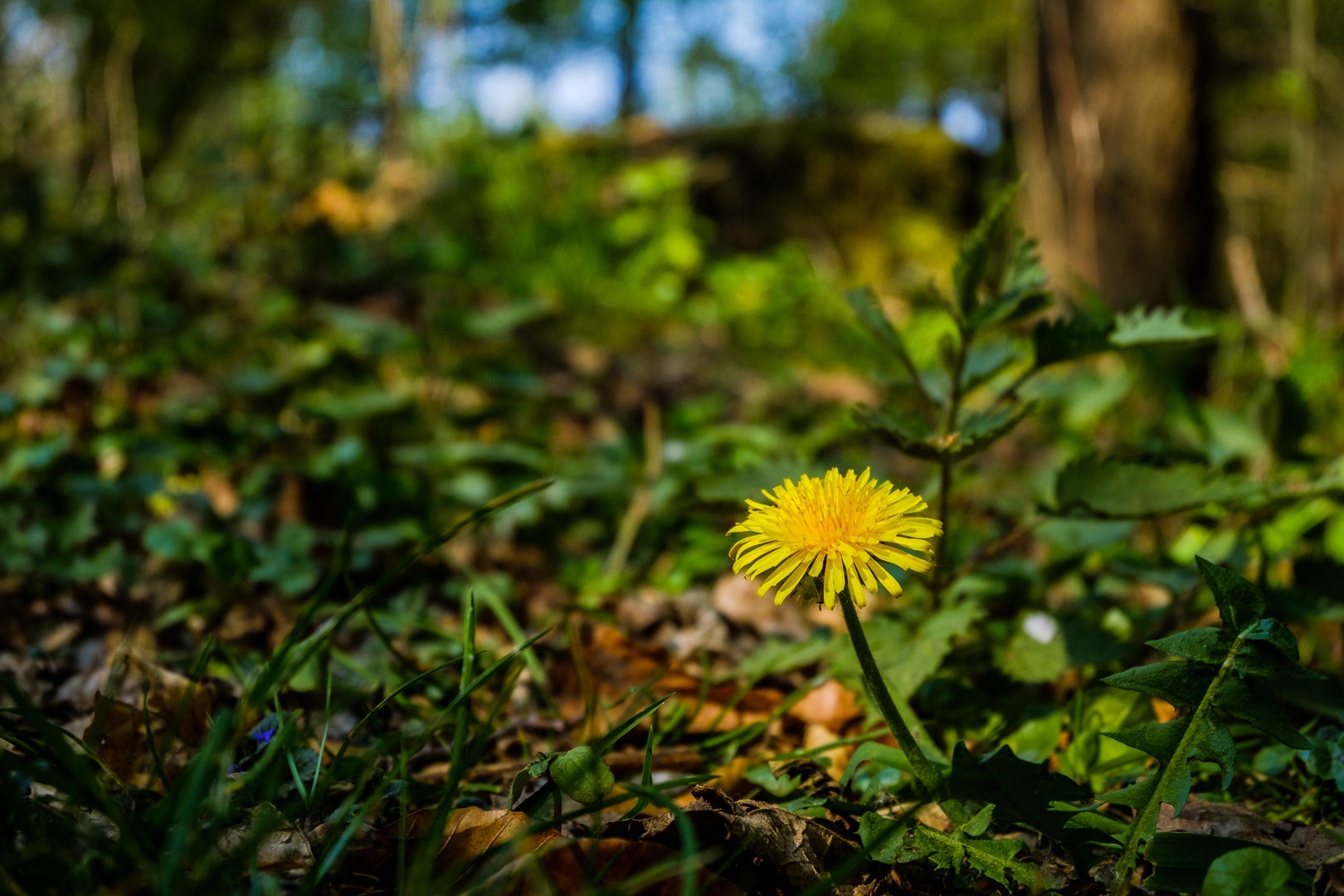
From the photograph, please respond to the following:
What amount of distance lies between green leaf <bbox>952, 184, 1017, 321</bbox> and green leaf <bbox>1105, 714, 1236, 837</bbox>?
Result: 53 cm

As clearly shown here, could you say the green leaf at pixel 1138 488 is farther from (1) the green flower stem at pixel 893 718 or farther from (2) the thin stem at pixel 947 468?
(1) the green flower stem at pixel 893 718

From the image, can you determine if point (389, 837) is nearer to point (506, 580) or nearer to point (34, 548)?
point (506, 580)

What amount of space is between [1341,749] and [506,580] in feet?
4.22

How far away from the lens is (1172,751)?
0.79 metres

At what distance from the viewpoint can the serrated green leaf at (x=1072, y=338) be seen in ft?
3.40

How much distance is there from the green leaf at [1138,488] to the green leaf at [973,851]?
0.48 metres

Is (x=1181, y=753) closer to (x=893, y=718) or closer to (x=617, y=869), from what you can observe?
(x=893, y=718)

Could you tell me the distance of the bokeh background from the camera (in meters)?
1.62

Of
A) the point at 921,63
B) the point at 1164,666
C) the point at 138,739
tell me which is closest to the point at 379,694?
the point at 138,739

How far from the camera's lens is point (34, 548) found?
56.8 inches

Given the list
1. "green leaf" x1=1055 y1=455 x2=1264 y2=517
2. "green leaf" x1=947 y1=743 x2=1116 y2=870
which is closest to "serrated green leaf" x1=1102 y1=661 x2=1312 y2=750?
"green leaf" x1=947 y1=743 x2=1116 y2=870

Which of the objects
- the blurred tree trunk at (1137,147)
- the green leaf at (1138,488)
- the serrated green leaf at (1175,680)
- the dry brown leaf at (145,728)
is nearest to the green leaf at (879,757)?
the serrated green leaf at (1175,680)

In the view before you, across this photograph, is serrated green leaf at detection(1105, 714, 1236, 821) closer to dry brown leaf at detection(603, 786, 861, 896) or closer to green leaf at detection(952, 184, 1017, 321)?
dry brown leaf at detection(603, 786, 861, 896)

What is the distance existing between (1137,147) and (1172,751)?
106 inches
